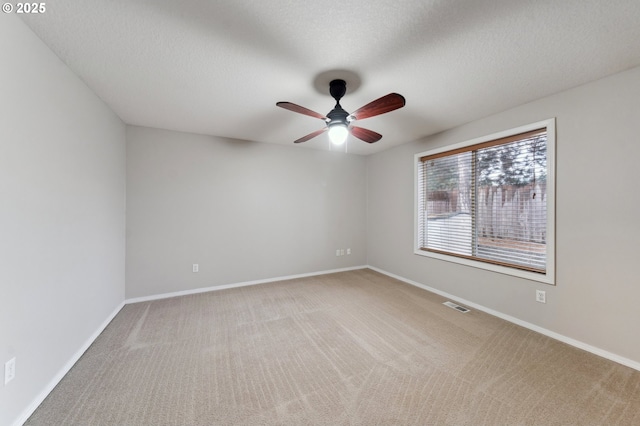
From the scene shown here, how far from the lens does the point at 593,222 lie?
217cm

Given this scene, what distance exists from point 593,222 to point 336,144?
8.42 feet

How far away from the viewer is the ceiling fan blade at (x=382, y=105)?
5.79 feet

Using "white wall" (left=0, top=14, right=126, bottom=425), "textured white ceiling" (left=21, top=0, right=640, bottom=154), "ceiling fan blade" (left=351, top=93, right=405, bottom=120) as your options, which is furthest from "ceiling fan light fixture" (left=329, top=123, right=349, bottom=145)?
"white wall" (left=0, top=14, right=126, bottom=425)

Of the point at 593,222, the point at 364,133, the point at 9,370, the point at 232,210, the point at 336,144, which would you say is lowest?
the point at 9,370

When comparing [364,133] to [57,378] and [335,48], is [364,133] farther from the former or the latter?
[57,378]

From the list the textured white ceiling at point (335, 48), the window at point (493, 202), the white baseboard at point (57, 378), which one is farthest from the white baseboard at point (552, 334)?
the white baseboard at point (57, 378)

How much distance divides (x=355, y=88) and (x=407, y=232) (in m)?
2.72

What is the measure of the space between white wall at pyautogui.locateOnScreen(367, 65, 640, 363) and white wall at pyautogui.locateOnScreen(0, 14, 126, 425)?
430 cm

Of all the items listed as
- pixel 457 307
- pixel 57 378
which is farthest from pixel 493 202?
pixel 57 378

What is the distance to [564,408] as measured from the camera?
5.03 feet

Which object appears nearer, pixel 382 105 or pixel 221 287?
pixel 382 105

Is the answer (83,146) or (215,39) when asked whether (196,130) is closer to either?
(83,146)

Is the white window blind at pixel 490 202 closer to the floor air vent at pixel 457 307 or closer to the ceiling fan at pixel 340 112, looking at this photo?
the floor air vent at pixel 457 307

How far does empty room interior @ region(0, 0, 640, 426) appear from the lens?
1.46 metres
